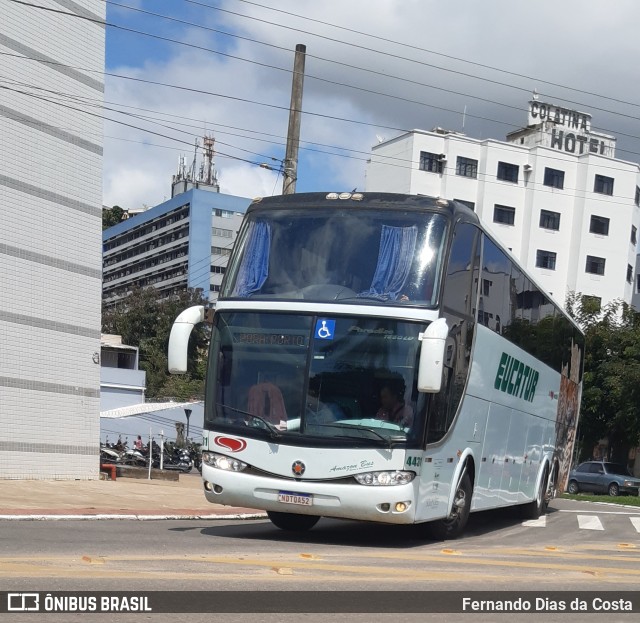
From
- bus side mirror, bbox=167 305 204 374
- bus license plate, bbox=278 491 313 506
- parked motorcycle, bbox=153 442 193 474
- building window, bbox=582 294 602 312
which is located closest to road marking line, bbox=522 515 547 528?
bus license plate, bbox=278 491 313 506

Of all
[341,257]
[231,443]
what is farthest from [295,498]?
[341,257]

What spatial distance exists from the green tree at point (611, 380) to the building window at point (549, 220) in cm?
1852

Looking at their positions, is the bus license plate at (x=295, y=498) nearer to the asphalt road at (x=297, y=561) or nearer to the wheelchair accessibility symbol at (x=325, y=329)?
the asphalt road at (x=297, y=561)

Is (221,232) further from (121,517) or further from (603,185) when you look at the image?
(121,517)

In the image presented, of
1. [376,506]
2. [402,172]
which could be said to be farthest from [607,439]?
[376,506]

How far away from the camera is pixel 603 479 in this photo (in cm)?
4241

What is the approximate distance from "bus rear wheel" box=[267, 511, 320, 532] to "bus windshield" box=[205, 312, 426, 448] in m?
2.35

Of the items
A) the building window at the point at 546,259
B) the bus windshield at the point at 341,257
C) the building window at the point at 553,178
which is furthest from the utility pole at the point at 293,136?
the building window at the point at 553,178

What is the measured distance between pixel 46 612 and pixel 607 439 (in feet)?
160

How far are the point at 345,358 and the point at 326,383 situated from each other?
1.18ft

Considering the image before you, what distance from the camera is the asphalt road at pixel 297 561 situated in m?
7.53

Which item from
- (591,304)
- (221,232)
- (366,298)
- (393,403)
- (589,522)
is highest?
(221,232)

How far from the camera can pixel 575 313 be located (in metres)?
52.5

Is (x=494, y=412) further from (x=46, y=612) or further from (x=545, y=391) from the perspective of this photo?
(x=46, y=612)
